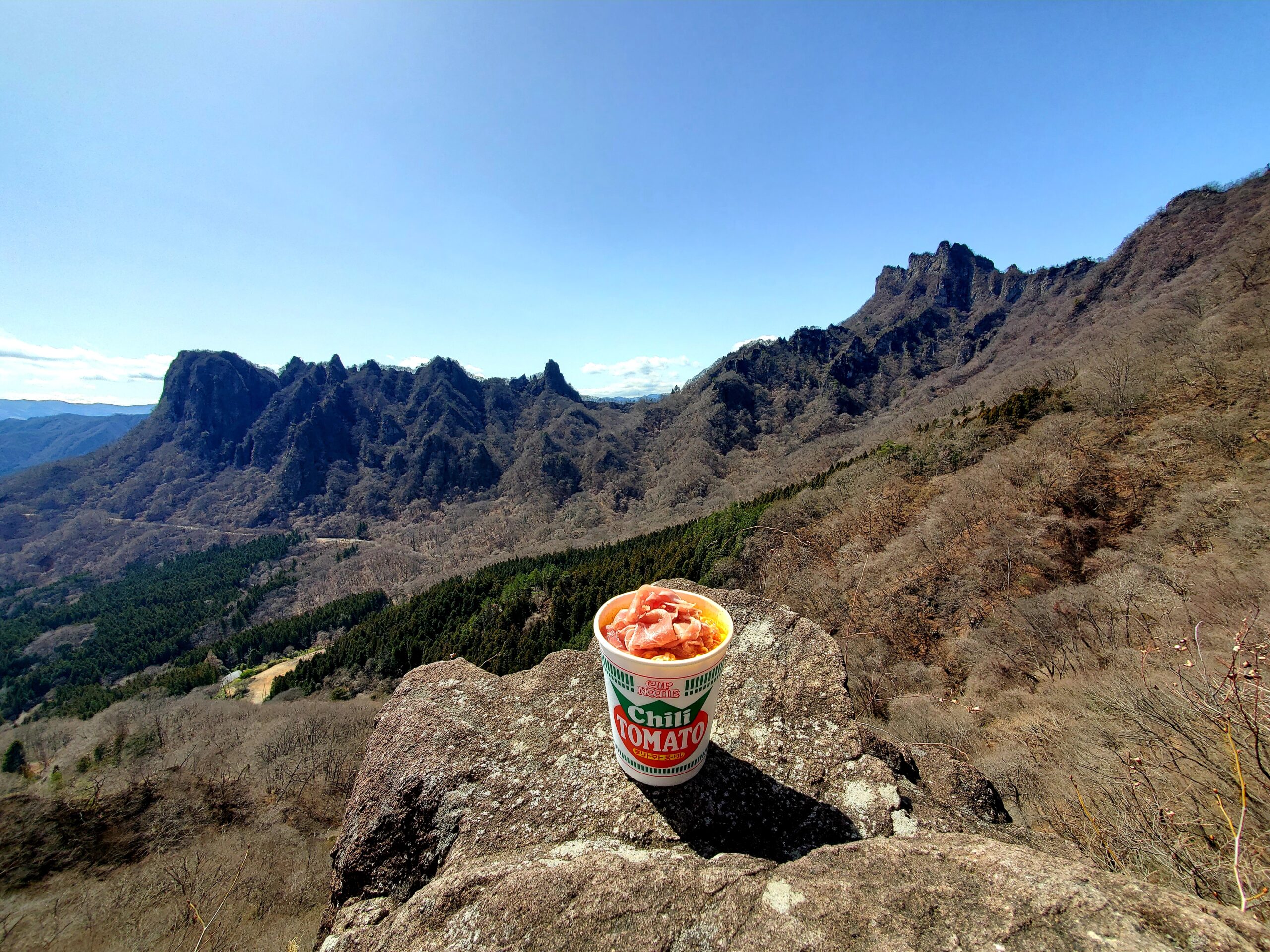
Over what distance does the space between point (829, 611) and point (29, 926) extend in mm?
24863

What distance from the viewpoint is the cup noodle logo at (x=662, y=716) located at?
106 inches

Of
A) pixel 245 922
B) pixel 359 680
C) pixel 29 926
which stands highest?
pixel 29 926

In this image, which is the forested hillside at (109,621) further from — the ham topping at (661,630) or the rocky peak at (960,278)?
the rocky peak at (960,278)

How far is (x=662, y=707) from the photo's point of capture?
2.71 m

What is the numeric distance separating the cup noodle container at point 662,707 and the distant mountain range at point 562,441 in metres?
89.3

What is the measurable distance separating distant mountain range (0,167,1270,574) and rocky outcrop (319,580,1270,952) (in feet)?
291

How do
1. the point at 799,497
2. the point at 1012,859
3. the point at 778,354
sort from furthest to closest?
the point at 778,354 → the point at 799,497 → the point at 1012,859

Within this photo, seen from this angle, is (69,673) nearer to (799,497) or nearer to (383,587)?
(383,587)

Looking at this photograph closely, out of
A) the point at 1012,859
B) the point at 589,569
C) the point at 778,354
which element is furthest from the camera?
the point at 778,354

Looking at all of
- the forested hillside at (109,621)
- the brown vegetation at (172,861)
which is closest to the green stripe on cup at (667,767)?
the brown vegetation at (172,861)

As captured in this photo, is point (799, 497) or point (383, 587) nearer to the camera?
point (799, 497)

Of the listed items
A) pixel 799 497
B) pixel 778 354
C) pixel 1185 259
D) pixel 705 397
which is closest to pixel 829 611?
pixel 799 497

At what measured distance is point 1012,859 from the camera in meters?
1.99

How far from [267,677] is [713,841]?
250 ft
